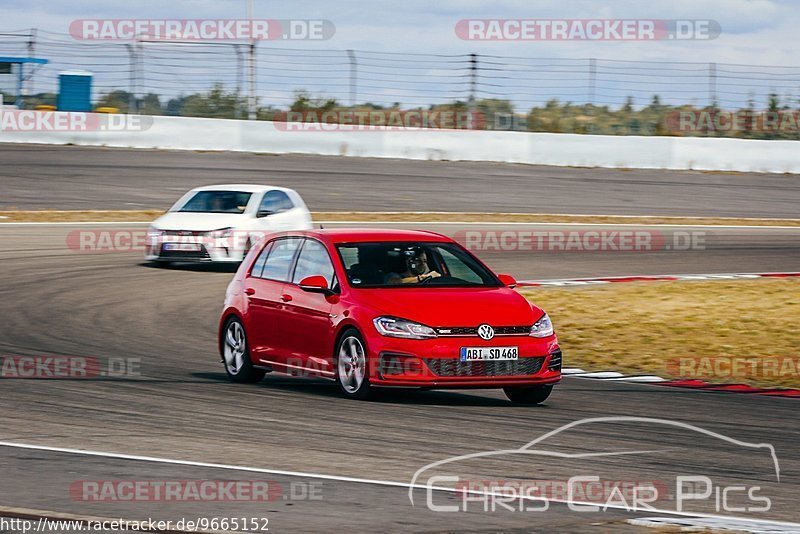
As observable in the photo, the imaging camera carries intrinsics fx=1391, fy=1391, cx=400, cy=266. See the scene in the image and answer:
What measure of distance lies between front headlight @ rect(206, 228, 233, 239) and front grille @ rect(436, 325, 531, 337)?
10764 millimetres

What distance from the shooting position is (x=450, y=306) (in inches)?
406

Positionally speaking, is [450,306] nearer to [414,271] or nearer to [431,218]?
[414,271]

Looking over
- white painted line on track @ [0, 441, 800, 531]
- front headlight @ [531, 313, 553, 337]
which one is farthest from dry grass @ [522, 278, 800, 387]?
white painted line on track @ [0, 441, 800, 531]

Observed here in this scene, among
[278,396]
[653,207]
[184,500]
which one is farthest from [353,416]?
[653,207]

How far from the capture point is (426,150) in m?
36.4

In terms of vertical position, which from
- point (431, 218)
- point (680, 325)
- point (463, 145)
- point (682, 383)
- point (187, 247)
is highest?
Answer: point (463, 145)

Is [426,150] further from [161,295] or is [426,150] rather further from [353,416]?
[353,416]

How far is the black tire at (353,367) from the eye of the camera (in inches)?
404

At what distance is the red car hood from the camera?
33.3ft

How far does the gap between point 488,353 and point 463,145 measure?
2645 cm

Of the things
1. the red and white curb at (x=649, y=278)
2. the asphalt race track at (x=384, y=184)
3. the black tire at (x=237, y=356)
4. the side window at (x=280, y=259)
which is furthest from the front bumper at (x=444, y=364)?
the asphalt race track at (x=384, y=184)

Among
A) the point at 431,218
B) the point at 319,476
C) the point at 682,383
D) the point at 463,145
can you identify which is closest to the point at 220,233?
the point at 431,218

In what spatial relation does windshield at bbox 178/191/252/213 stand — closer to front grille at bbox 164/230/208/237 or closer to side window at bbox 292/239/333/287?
front grille at bbox 164/230/208/237

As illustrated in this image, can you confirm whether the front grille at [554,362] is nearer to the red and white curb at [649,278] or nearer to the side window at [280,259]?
the side window at [280,259]
